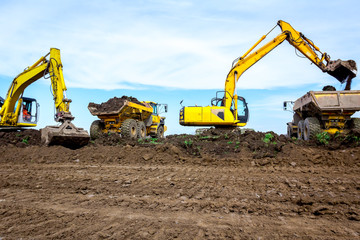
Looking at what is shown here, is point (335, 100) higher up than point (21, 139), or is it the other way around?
point (335, 100)

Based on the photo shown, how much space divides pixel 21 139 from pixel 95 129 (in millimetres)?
3370

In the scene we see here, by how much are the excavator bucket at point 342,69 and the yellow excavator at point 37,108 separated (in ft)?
38.9

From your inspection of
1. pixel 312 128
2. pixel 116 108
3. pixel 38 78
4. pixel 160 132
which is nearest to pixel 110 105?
pixel 116 108

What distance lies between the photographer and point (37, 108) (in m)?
15.5

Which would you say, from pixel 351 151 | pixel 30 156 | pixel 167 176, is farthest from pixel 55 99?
pixel 351 151

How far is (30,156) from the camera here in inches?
362

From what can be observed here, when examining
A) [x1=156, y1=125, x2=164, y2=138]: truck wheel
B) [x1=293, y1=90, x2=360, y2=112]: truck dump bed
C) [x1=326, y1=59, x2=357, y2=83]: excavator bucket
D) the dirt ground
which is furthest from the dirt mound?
[x1=326, y1=59, x2=357, y2=83]: excavator bucket

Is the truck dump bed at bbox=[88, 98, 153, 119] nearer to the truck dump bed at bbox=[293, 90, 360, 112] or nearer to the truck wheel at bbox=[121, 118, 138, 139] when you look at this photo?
the truck wheel at bbox=[121, 118, 138, 139]

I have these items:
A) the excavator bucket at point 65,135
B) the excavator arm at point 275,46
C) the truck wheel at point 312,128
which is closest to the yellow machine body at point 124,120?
the excavator bucket at point 65,135

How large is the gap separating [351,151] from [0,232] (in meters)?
8.61

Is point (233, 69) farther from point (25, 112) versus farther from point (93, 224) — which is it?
point (93, 224)

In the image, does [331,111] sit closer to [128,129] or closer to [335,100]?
[335,100]

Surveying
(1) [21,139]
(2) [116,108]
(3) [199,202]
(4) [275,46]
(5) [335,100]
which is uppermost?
Result: (4) [275,46]

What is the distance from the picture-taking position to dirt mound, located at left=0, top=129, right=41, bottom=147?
1186 cm
